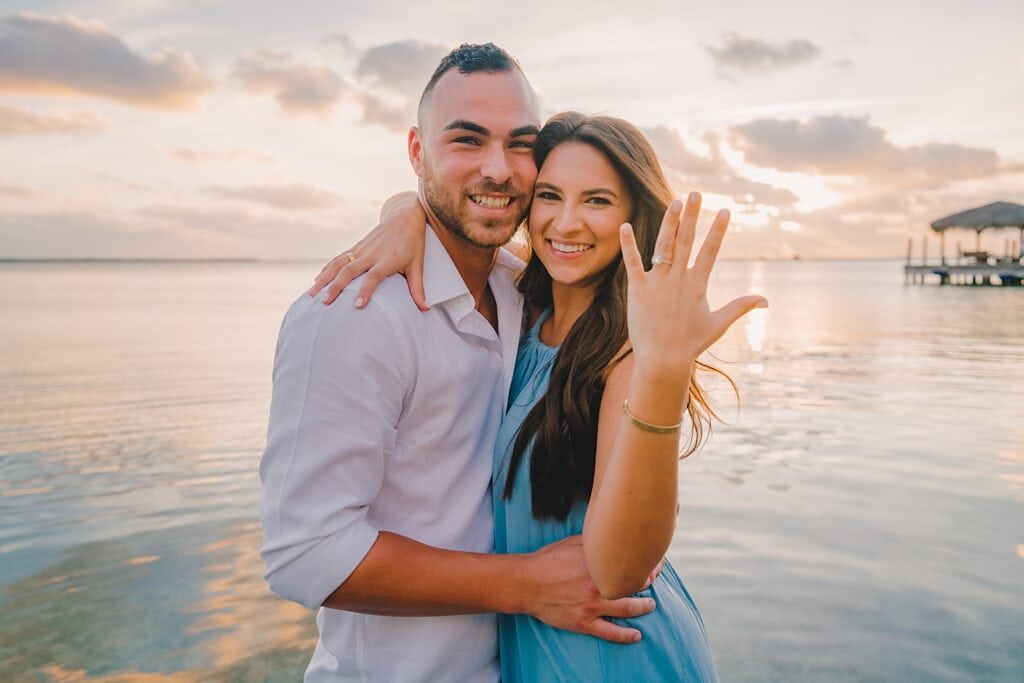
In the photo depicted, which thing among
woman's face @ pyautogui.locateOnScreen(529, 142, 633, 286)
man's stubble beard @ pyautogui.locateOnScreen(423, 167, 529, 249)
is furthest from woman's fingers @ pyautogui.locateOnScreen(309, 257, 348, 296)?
woman's face @ pyautogui.locateOnScreen(529, 142, 633, 286)

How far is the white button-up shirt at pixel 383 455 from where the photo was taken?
2.15 meters

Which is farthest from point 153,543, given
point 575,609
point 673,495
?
point 673,495

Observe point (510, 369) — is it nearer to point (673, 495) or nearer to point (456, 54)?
point (673, 495)

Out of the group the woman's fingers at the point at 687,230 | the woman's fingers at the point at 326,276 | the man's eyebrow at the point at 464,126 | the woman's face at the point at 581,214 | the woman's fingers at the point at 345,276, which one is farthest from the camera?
the woman's face at the point at 581,214

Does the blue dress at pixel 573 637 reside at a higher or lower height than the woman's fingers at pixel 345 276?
lower

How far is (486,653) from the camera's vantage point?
257 centimetres

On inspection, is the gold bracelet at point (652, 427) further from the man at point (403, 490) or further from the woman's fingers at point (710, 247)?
the man at point (403, 490)

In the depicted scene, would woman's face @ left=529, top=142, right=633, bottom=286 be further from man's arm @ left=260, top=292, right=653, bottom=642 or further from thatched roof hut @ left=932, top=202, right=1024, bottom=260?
thatched roof hut @ left=932, top=202, right=1024, bottom=260

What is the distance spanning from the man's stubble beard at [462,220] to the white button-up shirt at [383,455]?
0.53 ft

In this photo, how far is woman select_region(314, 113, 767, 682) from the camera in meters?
2.00

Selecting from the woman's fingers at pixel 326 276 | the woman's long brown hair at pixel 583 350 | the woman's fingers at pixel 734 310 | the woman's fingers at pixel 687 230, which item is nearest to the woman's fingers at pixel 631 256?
the woman's fingers at pixel 687 230

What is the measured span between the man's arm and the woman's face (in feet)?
3.81

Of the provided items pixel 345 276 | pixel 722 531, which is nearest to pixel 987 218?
pixel 722 531

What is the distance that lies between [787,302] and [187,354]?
34.2 metres
